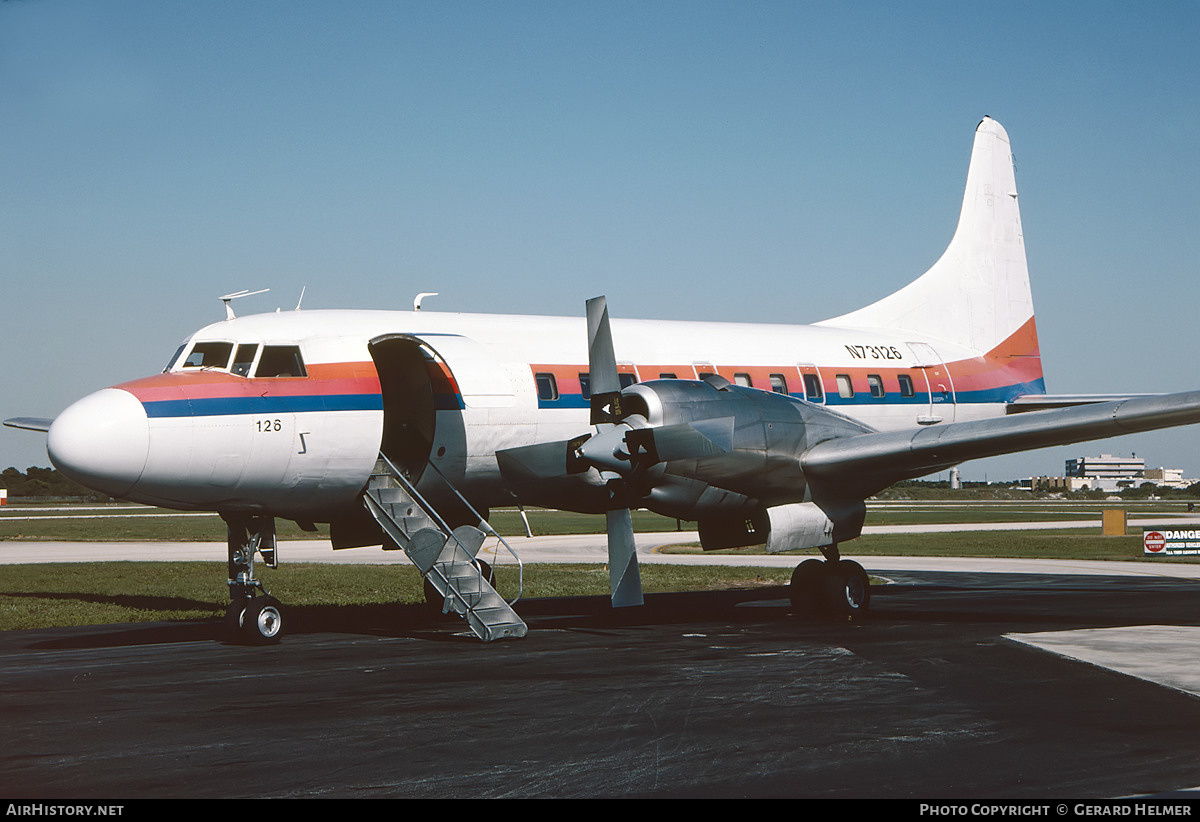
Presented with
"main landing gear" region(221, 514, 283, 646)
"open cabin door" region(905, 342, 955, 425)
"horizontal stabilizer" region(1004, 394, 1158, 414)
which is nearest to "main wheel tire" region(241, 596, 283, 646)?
"main landing gear" region(221, 514, 283, 646)

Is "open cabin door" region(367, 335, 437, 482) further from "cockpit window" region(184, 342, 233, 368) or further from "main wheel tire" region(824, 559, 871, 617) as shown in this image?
"main wheel tire" region(824, 559, 871, 617)

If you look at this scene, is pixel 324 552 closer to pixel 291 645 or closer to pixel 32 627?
pixel 32 627

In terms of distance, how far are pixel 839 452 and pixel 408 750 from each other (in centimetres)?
1020

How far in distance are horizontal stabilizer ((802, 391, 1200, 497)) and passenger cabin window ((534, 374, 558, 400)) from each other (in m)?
4.09

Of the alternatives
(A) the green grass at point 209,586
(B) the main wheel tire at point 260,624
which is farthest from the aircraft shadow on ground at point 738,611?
(B) the main wheel tire at point 260,624

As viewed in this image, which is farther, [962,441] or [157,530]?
[157,530]

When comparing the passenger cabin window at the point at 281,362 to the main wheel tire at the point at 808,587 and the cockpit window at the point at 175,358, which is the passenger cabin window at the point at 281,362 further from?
the main wheel tire at the point at 808,587

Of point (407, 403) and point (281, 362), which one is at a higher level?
point (281, 362)

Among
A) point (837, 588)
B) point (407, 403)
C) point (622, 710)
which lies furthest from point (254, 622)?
point (837, 588)

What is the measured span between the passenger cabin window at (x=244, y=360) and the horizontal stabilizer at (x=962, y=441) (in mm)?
8233

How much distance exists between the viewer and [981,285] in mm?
25953

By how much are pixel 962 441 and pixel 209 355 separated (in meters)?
11.0

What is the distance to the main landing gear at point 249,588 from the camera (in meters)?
16.4

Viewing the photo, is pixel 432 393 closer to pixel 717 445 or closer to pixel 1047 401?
pixel 717 445
